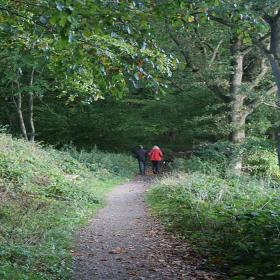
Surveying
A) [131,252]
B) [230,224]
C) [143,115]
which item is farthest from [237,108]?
[131,252]

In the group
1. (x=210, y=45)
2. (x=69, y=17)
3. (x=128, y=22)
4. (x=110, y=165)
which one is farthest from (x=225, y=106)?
(x=69, y=17)

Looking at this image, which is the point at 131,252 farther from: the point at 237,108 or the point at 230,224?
the point at 237,108

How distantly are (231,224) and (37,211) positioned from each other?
4.44 m

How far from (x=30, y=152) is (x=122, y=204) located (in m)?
5.25

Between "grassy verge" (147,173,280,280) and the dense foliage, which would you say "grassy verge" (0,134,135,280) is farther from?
"grassy verge" (147,173,280,280)

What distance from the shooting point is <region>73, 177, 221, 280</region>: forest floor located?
6.48m

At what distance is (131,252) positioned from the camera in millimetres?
7777

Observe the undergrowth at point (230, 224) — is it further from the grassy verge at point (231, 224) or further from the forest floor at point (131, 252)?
the forest floor at point (131, 252)

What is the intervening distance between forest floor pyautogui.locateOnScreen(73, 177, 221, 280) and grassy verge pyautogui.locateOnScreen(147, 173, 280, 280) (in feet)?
1.17

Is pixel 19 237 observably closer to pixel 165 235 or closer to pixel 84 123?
pixel 165 235

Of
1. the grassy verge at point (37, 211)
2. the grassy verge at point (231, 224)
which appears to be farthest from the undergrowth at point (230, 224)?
the grassy verge at point (37, 211)

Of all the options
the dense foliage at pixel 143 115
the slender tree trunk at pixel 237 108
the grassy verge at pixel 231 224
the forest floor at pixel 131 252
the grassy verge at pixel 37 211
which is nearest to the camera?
the dense foliage at pixel 143 115

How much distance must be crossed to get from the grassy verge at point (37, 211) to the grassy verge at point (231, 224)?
2433 mm

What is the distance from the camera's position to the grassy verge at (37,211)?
20.0ft
